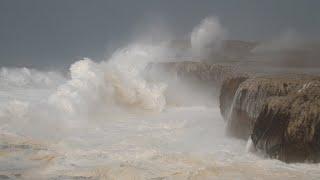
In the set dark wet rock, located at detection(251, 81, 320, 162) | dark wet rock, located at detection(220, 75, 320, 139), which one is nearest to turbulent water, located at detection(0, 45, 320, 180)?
dark wet rock, located at detection(251, 81, 320, 162)

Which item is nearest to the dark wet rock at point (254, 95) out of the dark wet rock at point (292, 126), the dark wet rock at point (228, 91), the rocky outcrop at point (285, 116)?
the rocky outcrop at point (285, 116)

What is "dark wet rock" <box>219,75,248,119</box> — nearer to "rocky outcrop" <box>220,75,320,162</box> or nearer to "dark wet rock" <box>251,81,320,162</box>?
"rocky outcrop" <box>220,75,320,162</box>

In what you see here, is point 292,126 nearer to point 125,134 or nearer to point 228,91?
point 125,134

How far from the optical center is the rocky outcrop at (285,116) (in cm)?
1173

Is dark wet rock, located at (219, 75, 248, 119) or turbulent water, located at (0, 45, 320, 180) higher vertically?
dark wet rock, located at (219, 75, 248, 119)

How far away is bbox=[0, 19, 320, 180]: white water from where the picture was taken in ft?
37.4

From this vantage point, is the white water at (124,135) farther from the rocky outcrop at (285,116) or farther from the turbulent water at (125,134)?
the rocky outcrop at (285,116)

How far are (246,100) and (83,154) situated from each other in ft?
17.2

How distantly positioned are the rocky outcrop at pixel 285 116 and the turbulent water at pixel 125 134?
0.43 meters

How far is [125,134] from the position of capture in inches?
647

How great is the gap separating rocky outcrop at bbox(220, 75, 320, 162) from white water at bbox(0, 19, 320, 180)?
0.42 metres

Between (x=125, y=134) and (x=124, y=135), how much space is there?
0.20 m

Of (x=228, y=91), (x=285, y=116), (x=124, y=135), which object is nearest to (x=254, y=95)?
(x=285, y=116)

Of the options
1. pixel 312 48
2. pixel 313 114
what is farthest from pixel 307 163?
pixel 312 48
